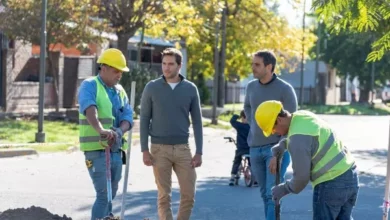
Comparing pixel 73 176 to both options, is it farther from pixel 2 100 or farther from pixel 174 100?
pixel 2 100

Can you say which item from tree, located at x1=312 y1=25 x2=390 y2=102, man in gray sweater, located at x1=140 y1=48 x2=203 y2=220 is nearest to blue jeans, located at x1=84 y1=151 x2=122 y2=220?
man in gray sweater, located at x1=140 y1=48 x2=203 y2=220

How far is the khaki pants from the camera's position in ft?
28.0

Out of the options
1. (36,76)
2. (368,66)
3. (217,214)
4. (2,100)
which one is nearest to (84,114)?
(217,214)

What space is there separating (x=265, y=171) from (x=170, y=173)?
104cm

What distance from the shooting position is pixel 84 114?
791cm

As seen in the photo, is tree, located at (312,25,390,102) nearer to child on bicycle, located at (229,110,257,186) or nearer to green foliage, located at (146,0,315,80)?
green foliage, located at (146,0,315,80)

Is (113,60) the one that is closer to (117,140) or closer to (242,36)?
(117,140)

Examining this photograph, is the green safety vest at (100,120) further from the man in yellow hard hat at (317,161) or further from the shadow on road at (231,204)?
the shadow on road at (231,204)

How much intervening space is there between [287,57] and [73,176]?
27955 mm

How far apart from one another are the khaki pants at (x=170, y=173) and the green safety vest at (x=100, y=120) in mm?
729

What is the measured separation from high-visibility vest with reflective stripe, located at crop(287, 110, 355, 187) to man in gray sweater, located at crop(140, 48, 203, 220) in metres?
1.96

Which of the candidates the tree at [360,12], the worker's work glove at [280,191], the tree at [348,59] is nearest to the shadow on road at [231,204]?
the tree at [360,12]

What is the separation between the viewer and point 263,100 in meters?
9.09

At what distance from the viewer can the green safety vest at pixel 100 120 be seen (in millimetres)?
7941
